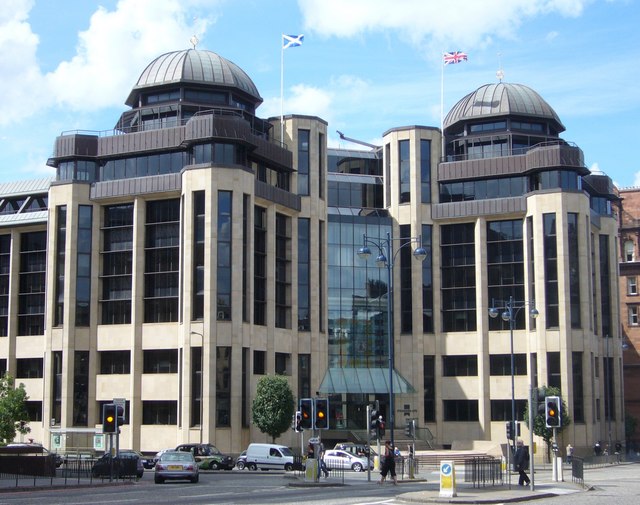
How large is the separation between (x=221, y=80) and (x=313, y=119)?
8.46m

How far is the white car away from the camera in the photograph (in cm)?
6372

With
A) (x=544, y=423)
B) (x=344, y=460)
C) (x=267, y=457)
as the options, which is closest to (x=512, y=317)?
(x=544, y=423)

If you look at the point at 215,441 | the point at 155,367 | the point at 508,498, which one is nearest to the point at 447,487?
the point at 508,498

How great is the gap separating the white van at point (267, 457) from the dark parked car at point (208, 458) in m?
1.56

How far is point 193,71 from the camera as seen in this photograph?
270 feet

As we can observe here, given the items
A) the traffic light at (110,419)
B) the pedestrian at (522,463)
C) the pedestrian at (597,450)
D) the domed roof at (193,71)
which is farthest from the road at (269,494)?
the domed roof at (193,71)

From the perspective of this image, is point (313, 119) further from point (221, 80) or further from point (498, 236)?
point (498, 236)

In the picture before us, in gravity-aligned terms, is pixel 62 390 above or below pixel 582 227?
below

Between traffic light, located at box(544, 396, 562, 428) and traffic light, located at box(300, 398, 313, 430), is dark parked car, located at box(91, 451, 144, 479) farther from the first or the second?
traffic light, located at box(544, 396, 562, 428)

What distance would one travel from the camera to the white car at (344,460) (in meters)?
63.7

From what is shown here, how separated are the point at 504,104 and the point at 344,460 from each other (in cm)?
4014

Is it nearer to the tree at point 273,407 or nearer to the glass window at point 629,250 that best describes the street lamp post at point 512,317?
the tree at point 273,407

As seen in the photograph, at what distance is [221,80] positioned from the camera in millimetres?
82750

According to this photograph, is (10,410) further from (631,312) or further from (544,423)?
(631,312)
